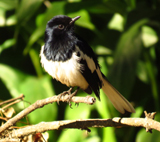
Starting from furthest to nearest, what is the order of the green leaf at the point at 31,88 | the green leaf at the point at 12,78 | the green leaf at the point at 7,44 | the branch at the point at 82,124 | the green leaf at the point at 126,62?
the green leaf at the point at 7,44 < the green leaf at the point at 12,78 < the green leaf at the point at 31,88 < the green leaf at the point at 126,62 < the branch at the point at 82,124

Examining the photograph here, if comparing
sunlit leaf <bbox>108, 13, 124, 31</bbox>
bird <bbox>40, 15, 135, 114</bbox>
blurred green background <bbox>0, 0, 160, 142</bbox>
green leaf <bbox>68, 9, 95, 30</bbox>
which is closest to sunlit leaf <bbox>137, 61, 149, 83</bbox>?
blurred green background <bbox>0, 0, 160, 142</bbox>

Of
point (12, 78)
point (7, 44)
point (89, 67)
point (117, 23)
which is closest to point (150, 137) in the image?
point (89, 67)

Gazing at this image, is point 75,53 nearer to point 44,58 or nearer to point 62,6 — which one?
point 44,58

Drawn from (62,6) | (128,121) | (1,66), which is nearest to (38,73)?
(1,66)

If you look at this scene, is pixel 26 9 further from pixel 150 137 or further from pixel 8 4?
pixel 150 137

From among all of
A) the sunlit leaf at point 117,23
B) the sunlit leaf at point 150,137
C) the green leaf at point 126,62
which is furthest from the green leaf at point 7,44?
the sunlit leaf at point 150,137

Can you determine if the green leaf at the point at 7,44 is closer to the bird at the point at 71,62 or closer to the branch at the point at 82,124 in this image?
the bird at the point at 71,62

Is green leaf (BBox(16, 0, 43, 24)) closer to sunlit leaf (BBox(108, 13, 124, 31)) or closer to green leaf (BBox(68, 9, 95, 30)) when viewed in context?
green leaf (BBox(68, 9, 95, 30))
